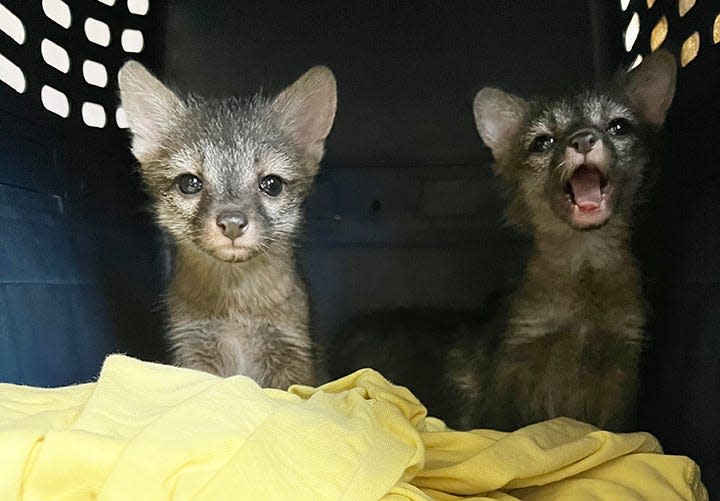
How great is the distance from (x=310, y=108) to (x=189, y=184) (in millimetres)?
313

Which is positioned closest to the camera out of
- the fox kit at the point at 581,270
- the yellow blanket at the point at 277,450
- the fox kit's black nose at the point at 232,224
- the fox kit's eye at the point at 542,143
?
the yellow blanket at the point at 277,450

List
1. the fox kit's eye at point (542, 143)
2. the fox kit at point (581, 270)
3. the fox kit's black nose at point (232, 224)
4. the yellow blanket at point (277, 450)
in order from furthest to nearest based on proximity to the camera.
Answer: the fox kit's eye at point (542, 143) → the fox kit at point (581, 270) → the fox kit's black nose at point (232, 224) → the yellow blanket at point (277, 450)

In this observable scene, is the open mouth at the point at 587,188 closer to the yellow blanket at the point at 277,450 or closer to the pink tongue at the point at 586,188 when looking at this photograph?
the pink tongue at the point at 586,188

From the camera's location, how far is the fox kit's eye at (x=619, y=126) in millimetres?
1428

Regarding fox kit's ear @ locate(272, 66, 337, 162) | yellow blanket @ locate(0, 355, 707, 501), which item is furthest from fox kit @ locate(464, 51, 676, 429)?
fox kit's ear @ locate(272, 66, 337, 162)

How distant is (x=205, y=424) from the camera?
0.88m

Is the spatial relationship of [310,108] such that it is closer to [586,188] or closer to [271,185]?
[271,185]

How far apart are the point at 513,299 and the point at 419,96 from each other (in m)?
0.62

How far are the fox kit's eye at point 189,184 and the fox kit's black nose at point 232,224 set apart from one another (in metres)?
0.16

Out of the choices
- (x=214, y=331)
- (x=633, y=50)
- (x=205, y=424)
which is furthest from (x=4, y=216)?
(x=633, y=50)

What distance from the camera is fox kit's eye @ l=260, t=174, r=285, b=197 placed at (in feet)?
4.65

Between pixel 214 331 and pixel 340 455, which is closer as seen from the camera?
pixel 340 455

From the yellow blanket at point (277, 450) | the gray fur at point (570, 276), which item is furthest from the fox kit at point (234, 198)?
the gray fur at point (570, 276)

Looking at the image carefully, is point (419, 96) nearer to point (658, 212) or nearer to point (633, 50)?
point (633, 50)
